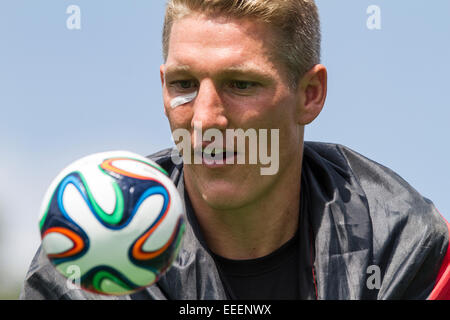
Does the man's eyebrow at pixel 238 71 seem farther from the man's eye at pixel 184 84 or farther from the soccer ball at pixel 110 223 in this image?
the soccer ball at pixel 110 223

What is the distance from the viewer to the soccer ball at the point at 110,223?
5.22m

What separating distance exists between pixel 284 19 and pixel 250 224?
1.76 metres

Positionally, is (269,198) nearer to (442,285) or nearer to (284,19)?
(284,19)

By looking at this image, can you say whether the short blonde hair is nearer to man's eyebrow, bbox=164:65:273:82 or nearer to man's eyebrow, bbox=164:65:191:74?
man's eyebrow, bbox=164:65:273:82

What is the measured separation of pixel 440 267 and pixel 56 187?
337 cm

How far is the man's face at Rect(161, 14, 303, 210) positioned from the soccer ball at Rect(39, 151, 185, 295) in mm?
739

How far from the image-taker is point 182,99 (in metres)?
6.16

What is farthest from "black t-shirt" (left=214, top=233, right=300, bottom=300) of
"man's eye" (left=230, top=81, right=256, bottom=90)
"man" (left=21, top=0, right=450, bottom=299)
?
"man's eye" (left=230, top=81, right=256, bottom=90)

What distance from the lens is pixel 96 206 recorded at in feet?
17.1

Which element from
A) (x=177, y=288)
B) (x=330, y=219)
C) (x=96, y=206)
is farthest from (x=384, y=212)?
(x=96, y=206)

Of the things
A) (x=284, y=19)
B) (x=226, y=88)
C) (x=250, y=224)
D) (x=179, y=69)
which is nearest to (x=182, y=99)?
(x=179, y=69)

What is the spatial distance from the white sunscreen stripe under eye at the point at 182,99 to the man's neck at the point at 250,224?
0.86m

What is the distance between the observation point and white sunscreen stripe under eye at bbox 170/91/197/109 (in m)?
6.13
